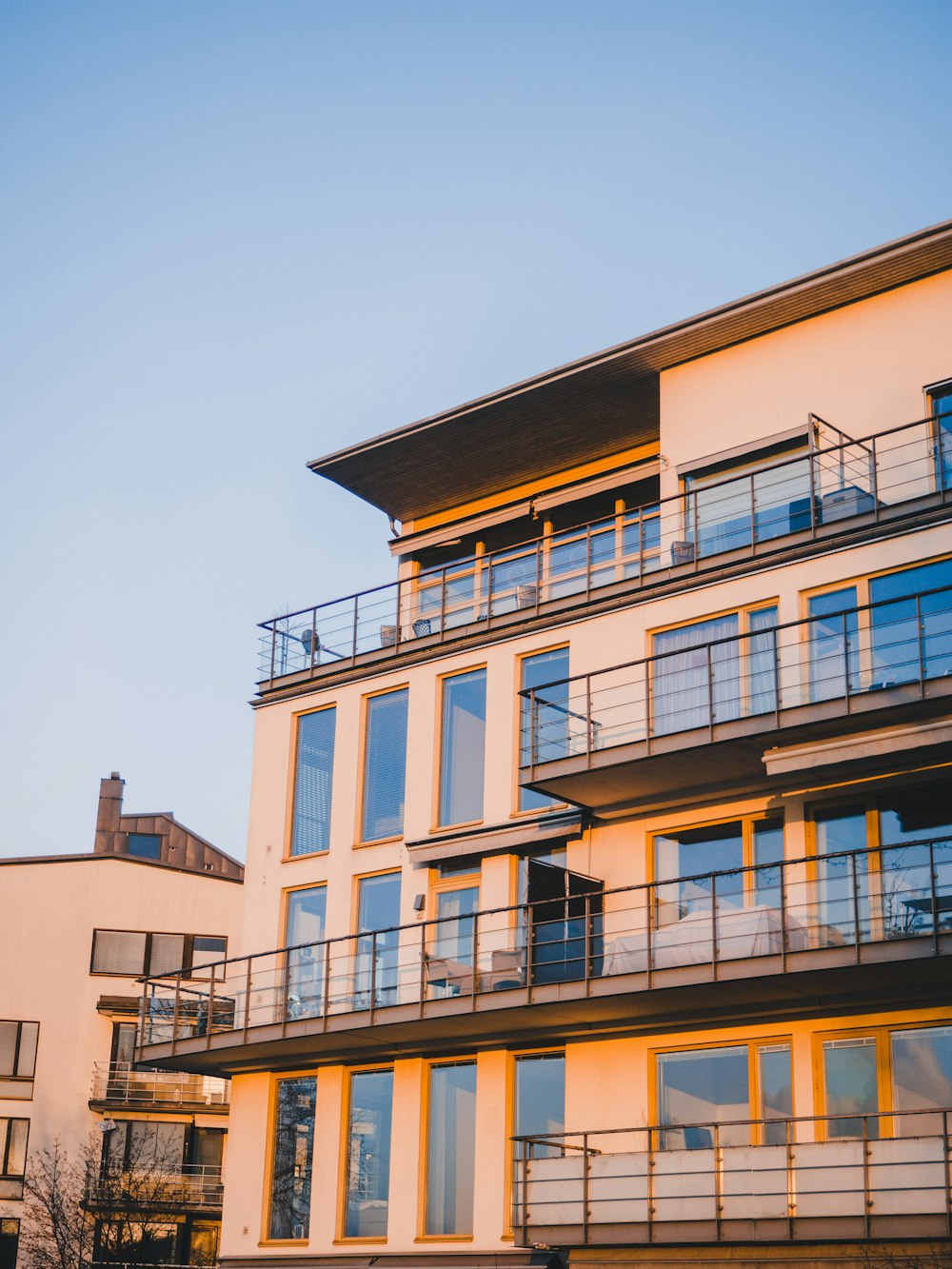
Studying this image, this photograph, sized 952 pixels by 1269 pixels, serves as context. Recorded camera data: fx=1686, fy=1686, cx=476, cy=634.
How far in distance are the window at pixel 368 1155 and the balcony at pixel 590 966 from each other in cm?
50

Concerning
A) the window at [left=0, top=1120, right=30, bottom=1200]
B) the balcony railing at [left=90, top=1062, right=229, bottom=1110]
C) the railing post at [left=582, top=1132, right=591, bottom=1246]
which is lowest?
the railing post at [left=582, top=1132, right=591, bottom=1246]

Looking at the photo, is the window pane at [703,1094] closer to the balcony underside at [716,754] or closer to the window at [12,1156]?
the balcony underside at [716,754]

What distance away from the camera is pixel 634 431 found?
28.8 meters

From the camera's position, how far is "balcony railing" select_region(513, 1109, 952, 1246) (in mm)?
18516

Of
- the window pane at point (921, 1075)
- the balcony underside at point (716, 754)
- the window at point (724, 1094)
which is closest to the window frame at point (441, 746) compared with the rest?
the balcony underside at point (716, 754)

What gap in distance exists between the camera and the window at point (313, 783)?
93.7ft

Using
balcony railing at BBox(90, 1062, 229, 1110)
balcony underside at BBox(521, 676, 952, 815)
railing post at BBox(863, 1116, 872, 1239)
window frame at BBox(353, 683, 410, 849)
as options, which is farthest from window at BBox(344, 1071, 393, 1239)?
balcony railing at BBox(90, 1062, 229, 1110)

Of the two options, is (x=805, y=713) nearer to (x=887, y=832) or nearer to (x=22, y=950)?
(x=887, y=832)

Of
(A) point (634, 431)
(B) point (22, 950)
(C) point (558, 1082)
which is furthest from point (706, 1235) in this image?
(B) point (22, 950)

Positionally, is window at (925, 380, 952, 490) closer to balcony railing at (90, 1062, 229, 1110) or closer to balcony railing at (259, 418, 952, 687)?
balcony railing at (259, 418, 952, 687)

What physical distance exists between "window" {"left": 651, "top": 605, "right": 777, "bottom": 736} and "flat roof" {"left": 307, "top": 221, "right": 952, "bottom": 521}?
514 cm

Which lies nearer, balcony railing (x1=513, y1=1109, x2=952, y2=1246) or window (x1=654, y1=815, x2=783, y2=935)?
balcony railing (x1=513, y1=1109, x2=952, y2=1246)

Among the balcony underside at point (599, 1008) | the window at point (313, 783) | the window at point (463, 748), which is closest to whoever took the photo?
the balcony underside at point (599, 1008)

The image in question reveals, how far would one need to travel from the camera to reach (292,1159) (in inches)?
1057
